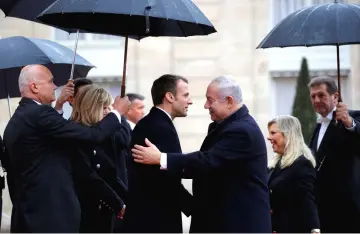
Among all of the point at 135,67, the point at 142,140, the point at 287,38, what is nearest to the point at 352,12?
the point at 287,38

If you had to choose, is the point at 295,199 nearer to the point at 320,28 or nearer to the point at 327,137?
the point at 327,137

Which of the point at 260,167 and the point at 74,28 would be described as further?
the point at 74,28

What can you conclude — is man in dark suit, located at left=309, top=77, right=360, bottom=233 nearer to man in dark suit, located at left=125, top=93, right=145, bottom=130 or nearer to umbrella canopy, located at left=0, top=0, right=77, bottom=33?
umbrella canopy, located at left=0, top=0, right=77, bottom=33

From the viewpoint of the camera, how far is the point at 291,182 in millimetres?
9062

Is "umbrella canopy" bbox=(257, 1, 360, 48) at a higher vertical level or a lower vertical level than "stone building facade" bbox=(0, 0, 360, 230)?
higher

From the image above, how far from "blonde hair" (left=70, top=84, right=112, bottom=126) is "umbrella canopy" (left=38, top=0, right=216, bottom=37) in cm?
58

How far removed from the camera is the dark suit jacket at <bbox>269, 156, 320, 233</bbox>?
29.3ft

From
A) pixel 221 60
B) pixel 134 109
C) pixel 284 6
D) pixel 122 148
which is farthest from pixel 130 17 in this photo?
pixel 284 6

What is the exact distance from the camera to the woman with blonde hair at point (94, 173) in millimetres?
8625

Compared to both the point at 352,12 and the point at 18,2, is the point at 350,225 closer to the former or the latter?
the point at 352,12

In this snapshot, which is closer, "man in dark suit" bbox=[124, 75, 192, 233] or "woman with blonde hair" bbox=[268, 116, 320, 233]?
"man in dark suit" bbox=[124, 75, 192, 233]

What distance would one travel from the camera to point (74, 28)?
8.99 m

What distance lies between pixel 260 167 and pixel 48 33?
13.2 metres

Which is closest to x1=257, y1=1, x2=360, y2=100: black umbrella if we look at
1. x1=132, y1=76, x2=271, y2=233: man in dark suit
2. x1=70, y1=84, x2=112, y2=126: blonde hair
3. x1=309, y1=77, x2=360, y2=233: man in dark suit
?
x1=309, y1=77, x2=360, y2=233: man in dark suit
